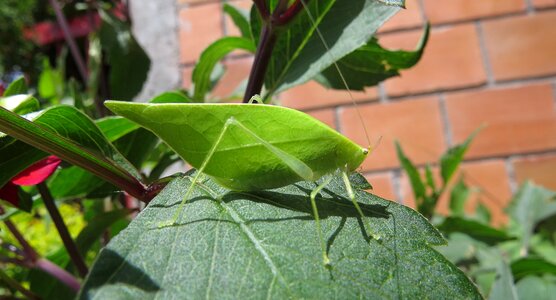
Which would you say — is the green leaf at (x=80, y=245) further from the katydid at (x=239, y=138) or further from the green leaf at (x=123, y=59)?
the green leaf at (x=123, y=59)

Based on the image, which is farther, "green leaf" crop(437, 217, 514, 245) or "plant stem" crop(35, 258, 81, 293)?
"green leaf" crop(437, 217, 514, 245)

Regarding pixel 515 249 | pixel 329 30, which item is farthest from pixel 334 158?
pixel 515 249

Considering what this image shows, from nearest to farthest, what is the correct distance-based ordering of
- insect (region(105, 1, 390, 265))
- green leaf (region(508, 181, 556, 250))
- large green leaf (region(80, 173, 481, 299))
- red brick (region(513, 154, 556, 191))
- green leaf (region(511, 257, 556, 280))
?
large green leaf (region(80, 173, 481, 299)) → insect (region(105, 1, 390, 265)) → green leaf (region(511, 257, 556, 280)) → green leaf (region(508, 181, 556, 250)) → red brick (region(513, 154, 556, 191))

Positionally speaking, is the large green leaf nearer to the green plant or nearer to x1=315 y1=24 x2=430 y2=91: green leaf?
the green plant

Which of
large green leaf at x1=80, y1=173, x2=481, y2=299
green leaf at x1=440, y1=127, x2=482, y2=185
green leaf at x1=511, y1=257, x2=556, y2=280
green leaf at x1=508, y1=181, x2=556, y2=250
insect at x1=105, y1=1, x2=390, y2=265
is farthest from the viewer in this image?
green leaf at x1=508, y1=181, x2=556, y2=250

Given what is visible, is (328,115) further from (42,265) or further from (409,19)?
(42,265)

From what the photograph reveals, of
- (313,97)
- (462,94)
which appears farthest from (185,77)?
(462,94)

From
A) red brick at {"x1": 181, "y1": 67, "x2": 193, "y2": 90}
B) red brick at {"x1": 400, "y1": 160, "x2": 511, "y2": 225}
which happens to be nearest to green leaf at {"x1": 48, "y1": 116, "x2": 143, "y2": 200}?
red brick at {"x1": 181, "y1": 67, "x2": 193, "y2": 90}
